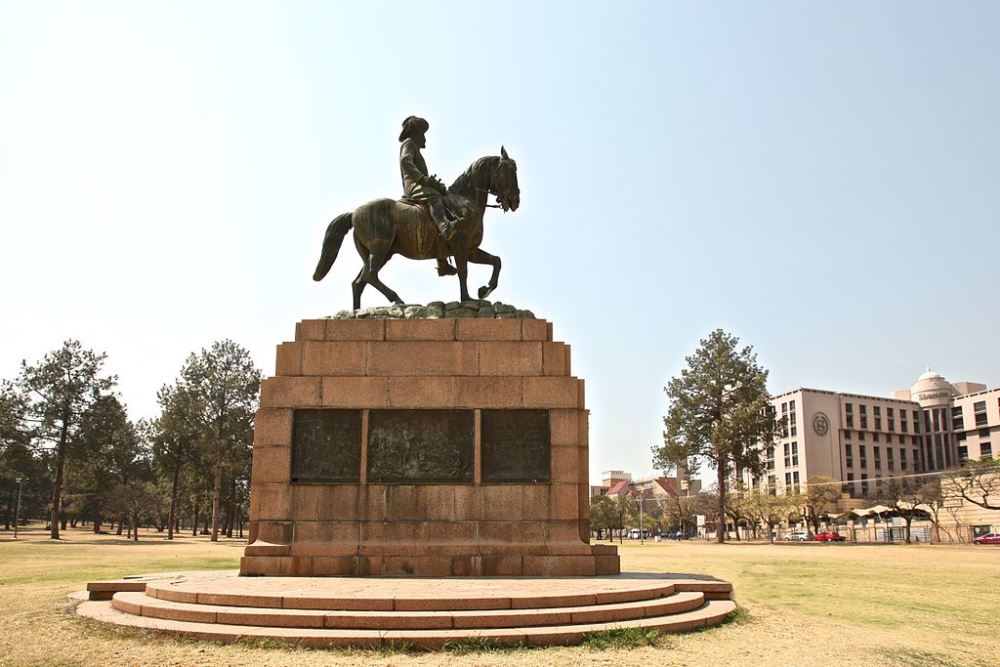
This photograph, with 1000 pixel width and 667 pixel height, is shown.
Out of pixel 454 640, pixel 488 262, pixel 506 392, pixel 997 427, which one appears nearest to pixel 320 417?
pixel 506 392

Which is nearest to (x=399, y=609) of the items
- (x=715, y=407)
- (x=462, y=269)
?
(x=462, y=269)

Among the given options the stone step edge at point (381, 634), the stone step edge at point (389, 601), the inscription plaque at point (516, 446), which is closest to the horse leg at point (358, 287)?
the inscription plaque at point (516, 446)

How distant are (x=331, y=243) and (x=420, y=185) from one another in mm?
2105

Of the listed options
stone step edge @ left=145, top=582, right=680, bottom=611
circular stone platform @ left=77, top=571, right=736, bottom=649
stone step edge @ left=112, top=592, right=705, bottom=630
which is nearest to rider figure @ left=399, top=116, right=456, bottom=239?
circular stone platform @ left=77, top=571, right=736, bottom=649

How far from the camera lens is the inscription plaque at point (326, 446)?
12141 millimetres

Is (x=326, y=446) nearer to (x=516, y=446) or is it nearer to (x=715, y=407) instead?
(x=516, y=446)

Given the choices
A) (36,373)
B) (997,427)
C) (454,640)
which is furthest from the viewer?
(997,427)

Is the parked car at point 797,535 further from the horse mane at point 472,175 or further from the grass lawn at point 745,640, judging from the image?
the horse mane at point 472,175

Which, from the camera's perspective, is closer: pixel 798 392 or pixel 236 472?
pixel 236 472

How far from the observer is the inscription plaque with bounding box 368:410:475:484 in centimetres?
1206

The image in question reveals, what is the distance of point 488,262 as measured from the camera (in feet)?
47.7

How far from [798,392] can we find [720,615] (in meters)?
98.8

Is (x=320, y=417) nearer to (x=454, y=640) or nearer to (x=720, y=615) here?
(x=454, y=640)

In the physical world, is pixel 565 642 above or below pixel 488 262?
below
